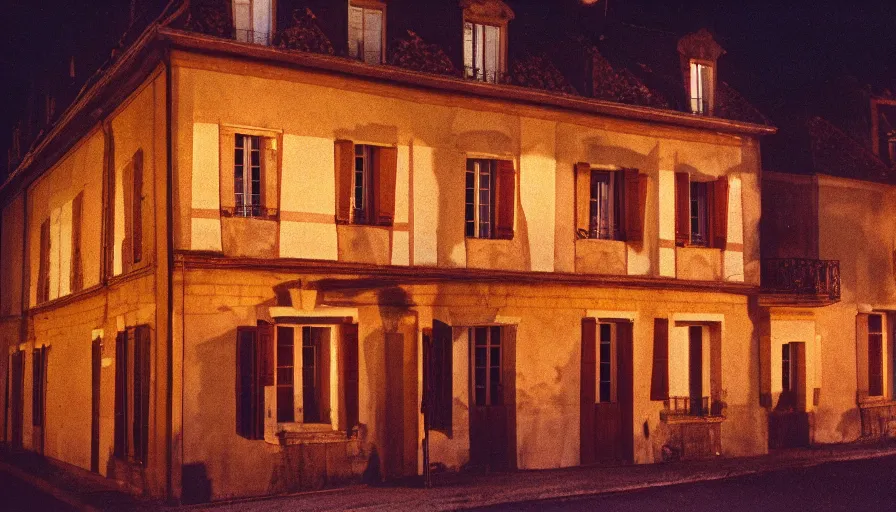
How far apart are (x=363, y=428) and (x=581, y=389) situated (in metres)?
4.68

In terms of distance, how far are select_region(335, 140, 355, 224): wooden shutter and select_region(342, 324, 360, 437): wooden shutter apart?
181 cm

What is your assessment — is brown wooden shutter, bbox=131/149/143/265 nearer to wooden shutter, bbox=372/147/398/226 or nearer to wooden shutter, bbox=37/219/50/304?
wooden shutter, bbox=372/147/398/226

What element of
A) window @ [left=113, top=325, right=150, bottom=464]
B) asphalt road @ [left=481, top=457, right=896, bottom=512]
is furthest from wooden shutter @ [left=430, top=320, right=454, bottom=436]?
window @ [left=113, top=325, right=150, bottom=464]

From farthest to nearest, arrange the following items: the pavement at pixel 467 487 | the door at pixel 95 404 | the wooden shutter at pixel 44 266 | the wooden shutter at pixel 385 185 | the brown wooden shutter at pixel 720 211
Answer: the wooden shutter at pixel 44 266 < the brown wooden shutter at pixel 720 211 < the door at pixel 95 404 < the wooden shutter at pixel 385 185 < the pavement at pixel 467 487

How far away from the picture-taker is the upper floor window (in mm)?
18062

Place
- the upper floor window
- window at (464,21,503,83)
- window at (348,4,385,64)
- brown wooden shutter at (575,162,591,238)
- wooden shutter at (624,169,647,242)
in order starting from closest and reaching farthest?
the upper floor window
window at (348,4,385,64)
window at (464,21,503,83)
brown wooden shutter at (575,162,591,238)
wooden shutter at (624,169,647,242)

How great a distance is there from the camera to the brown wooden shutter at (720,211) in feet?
76.6

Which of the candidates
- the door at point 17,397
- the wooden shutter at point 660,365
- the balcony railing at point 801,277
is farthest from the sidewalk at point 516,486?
the door at point 17,397

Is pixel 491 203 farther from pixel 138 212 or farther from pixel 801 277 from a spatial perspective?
pixel 801 277

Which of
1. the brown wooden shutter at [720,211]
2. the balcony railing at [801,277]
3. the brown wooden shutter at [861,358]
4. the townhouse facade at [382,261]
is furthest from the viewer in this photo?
the brown wooden shutter at [861,358]

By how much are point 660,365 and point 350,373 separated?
266 inches

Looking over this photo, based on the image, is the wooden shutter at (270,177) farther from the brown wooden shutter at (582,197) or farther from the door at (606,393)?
the door at (606,393)

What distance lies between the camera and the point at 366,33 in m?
19.4

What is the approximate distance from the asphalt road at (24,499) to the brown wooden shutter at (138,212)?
3972 millimetres
